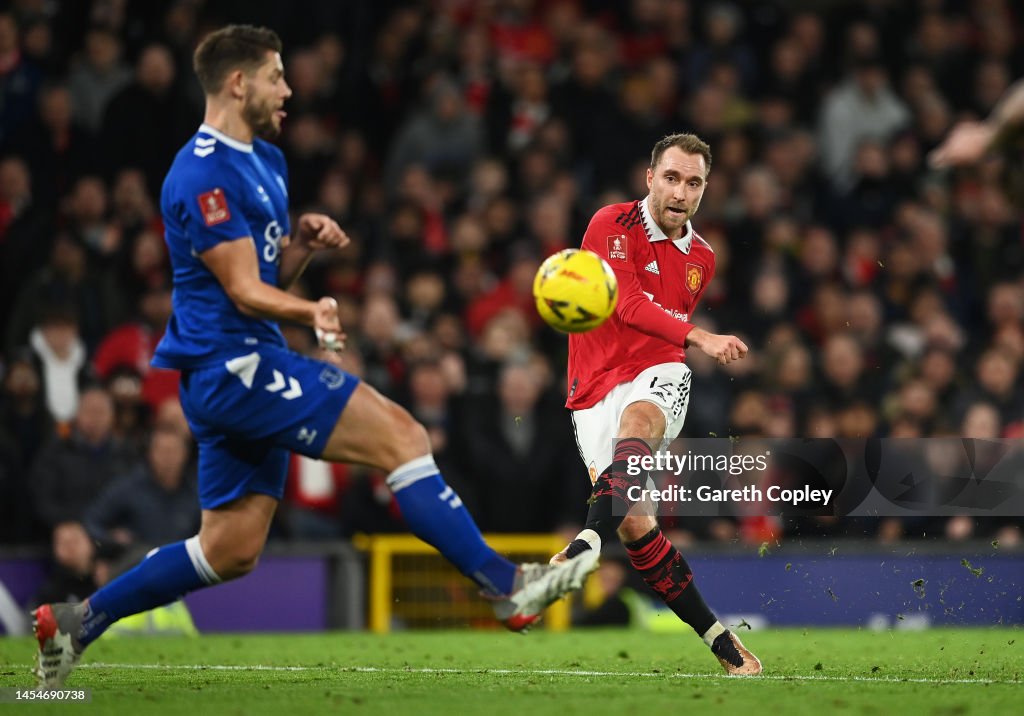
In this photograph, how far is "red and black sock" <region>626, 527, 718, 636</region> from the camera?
26.2ft

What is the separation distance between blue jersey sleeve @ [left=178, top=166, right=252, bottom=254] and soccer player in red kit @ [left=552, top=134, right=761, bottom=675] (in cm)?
227

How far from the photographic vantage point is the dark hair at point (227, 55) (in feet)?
21.6

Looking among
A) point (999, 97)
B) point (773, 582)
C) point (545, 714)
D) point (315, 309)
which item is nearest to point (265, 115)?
point (315, 309)

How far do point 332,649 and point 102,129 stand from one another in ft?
19.8

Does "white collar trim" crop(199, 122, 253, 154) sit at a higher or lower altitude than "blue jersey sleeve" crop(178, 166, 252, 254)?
higher

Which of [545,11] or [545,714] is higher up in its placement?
[545,11]

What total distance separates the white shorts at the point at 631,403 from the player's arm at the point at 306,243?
2.03 meters

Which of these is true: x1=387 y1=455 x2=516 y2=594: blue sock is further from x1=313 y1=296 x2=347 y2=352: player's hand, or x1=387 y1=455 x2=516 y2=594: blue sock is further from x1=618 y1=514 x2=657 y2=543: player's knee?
x1=618 y1=514 x2=657 y2=543: player's knee

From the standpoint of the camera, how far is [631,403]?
805cm

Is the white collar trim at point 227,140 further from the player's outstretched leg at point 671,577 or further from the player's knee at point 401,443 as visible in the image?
the player's outstretched leg at point 671,577

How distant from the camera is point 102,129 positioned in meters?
13.9

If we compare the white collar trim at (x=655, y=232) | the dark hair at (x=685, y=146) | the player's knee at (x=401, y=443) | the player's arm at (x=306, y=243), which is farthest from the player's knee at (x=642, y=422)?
the player's arm at (x=306, y=243)

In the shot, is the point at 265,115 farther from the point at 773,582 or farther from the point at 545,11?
the point at 545,11

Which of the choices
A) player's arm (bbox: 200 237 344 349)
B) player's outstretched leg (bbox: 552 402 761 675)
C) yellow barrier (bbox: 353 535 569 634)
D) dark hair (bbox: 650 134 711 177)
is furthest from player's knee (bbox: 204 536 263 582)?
yellow barrier (bbox: 353 535 569 634)
